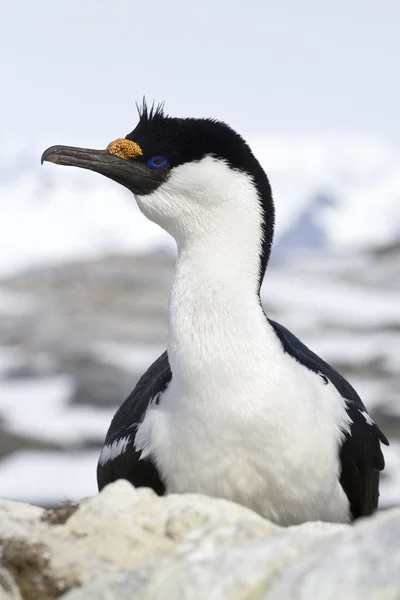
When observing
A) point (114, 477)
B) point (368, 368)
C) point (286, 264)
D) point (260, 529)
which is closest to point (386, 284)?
point (286, 264)

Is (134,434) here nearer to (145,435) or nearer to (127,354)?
(145,435)

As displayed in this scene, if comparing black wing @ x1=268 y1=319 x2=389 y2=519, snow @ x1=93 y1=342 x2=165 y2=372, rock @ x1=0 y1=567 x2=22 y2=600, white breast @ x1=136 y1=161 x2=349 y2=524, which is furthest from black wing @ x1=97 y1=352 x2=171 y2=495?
snow @ x1=93 y1=342 x2=165 y2=372

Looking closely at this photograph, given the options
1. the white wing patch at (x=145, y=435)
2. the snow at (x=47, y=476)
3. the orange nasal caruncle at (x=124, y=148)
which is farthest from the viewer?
the snow at (x=47, y=476)

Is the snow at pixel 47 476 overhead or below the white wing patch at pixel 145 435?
below

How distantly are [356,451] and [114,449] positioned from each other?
1550mm

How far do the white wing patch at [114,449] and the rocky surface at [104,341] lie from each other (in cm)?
1036

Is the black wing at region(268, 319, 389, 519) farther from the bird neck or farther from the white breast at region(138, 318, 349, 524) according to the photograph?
the bird neck

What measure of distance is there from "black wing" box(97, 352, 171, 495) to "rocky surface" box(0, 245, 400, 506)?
10.3 meters

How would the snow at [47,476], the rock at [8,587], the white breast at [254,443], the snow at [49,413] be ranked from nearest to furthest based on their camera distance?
the rock at [8,587] < the white breast at [254,443] < the snow at [47,476] < the snow at [49,413]

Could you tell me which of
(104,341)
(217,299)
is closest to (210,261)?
(217,299)

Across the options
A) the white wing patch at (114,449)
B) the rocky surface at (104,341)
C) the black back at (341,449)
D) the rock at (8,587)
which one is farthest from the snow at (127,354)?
the rock at (8,587)

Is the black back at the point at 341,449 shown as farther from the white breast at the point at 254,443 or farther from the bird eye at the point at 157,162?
the bird eye at the point at 157,162

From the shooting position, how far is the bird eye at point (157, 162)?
5.77 metres

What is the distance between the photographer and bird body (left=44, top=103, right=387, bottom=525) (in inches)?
209
